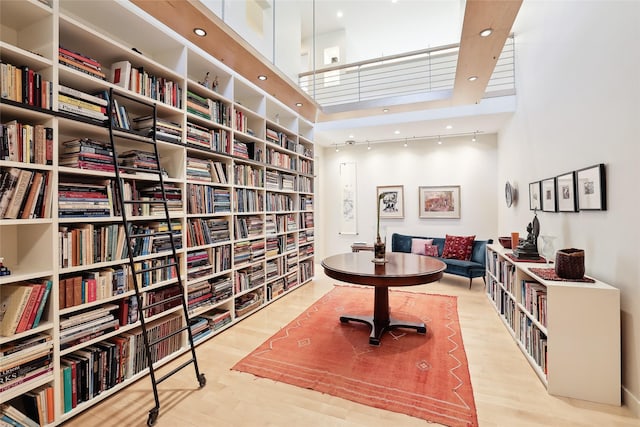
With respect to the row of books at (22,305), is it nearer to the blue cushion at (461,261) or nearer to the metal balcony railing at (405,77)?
the metal balcony railing at (405,77)

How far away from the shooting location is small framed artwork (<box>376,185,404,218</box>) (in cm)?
637

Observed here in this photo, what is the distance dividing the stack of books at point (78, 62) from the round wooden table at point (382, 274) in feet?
7.71

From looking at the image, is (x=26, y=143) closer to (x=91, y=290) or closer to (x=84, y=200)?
(x=84, y=200)

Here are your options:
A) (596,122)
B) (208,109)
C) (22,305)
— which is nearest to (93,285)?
(22,305)

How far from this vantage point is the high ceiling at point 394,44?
226 centimetres

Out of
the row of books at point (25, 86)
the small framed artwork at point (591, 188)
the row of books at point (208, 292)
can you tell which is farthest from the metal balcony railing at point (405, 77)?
the row of books at point (25, 86)

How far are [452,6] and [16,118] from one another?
648 centimetres

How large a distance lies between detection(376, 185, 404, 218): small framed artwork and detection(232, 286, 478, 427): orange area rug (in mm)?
3078

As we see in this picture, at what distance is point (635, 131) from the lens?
5.90 feet

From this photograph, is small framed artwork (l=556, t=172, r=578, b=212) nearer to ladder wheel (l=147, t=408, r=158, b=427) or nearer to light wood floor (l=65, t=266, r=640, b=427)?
light wood floor (l=65, t=266, r=640, b=427)

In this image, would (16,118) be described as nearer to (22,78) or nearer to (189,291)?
(22,78)

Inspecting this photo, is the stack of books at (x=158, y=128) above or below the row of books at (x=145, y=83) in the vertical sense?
below

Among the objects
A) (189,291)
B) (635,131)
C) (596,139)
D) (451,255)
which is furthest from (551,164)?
(189,291)

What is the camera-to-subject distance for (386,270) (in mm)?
2680
